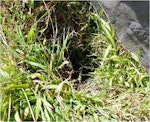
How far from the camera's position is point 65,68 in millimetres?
1928

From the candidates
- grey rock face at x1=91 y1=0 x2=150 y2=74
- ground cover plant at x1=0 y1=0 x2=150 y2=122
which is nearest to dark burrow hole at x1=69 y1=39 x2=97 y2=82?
ground cover plant at x1=0 y1=0 x2=150 y2=122

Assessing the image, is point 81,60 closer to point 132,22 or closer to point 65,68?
point 65,68

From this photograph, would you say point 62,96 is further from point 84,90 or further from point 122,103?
point 122,103

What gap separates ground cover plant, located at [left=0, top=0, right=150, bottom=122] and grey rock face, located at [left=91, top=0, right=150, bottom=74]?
8 centimetres

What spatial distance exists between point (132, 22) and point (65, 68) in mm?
452

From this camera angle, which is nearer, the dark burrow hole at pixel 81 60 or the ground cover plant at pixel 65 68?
the ground cover plant at pixel 65 68

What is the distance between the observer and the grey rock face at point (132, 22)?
1.63m

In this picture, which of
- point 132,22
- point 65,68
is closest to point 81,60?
point 65,68

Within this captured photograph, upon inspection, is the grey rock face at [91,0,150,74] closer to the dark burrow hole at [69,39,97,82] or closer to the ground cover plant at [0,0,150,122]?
the ground cover plant at [0,0,150,122]

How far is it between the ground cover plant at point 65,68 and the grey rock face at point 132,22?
3.1 inches

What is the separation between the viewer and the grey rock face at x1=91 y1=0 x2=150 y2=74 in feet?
5.35

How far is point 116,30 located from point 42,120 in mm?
590

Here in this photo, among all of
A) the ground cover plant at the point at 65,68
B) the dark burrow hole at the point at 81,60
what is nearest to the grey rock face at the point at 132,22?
the ground cover plant at the point at 65,68

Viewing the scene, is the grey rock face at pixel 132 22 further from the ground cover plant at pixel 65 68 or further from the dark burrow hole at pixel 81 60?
the dark burrow hole at pixel 81 60
